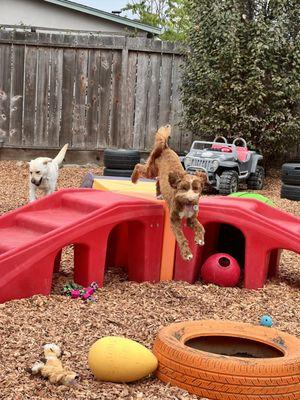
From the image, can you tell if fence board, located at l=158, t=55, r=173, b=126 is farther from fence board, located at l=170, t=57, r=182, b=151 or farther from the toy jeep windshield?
the toy jeep windshield

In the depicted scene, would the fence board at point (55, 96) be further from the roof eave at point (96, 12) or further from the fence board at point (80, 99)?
the roof eave at point (96, 12)

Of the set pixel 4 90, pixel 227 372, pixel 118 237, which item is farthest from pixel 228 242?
pixel 4 90

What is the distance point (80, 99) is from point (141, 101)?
1.11 metres

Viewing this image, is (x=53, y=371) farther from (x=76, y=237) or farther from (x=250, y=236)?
(x=250, y=236)

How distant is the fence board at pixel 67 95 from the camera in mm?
12867

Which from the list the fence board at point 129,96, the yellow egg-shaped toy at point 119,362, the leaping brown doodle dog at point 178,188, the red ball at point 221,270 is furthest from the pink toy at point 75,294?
the fence board at point 129,96

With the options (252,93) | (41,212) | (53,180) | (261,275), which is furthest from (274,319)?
(252,93)

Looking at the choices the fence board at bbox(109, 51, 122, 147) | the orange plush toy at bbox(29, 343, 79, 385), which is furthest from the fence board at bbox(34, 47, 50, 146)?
the orange plush toy at bbox(29, 343, 79, 385)

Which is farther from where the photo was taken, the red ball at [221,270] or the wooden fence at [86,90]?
the wooden fence at [86,90]

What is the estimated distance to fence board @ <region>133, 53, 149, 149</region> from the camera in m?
13.0

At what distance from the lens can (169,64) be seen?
13.1 metres

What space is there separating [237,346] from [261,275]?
1703 mm

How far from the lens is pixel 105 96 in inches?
515

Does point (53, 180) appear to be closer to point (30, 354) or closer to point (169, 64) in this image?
point (30, 354)
